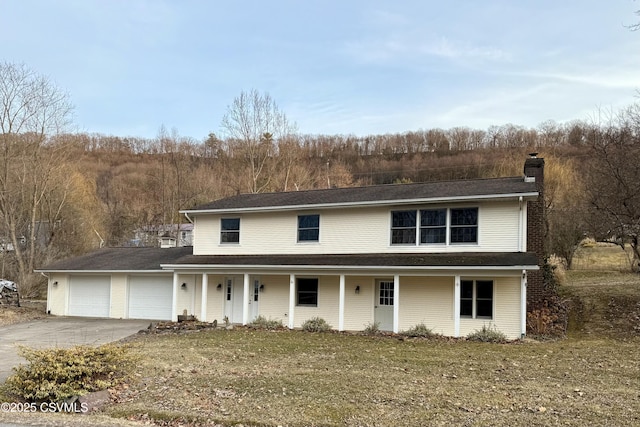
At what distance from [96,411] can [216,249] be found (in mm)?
14568

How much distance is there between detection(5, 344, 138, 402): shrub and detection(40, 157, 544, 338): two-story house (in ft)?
32.4

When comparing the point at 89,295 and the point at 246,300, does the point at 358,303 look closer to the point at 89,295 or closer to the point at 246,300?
the point at 246,300

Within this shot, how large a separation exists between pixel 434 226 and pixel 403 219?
119cm

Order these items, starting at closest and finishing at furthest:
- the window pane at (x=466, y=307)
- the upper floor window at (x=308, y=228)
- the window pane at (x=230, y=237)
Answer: the window pane at (x=466, y=307), the upper floor window at (x=308, y=228), the window pane at (x=230, y=237)

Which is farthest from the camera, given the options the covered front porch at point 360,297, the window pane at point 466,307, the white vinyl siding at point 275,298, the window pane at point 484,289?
the white vinyl siding at point 275,298

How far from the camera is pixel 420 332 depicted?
17766 mm

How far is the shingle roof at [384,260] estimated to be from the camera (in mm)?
16656

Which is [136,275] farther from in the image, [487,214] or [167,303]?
[487,214]

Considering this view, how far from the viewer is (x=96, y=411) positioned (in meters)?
8.47

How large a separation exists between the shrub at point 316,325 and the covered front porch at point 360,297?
16.2 inches

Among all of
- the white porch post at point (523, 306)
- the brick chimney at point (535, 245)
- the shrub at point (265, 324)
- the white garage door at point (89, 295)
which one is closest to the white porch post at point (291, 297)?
the shrub at point (265, 324)

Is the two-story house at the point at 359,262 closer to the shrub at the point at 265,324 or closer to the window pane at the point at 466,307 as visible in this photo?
the window pane at the point at 466,307

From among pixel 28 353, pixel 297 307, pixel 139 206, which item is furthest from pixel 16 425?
pixel 139 206

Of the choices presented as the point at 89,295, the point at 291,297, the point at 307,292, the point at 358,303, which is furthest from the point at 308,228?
the point at 89,295
